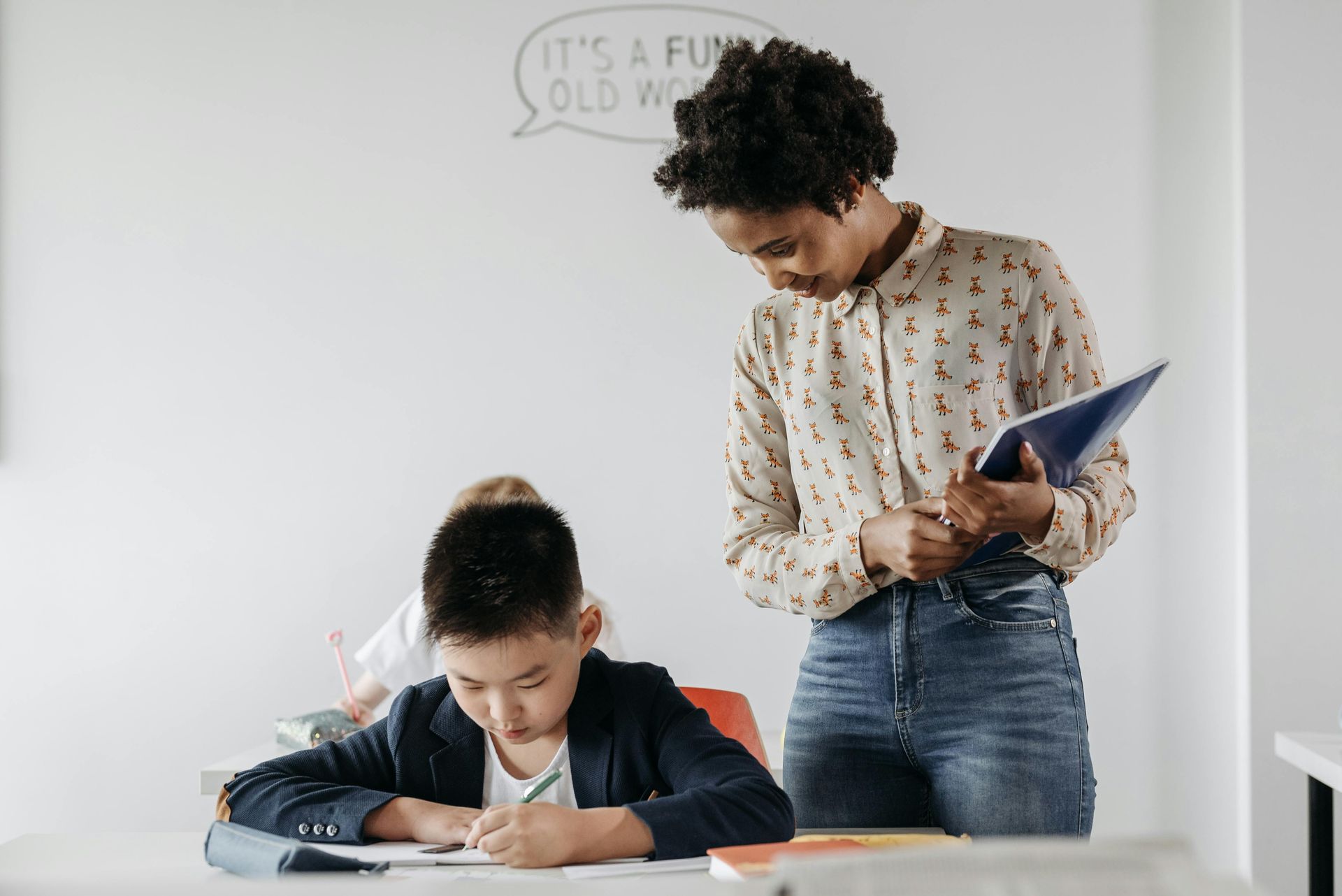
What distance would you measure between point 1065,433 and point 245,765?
1514mm

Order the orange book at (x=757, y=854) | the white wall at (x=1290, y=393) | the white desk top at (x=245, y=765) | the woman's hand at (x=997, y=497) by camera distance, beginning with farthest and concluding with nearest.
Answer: the white wall at (x=1290, y=393) < the white desk top at (x=245, y=765) < the woman's hand at (x=997, y=497) < the orange book at (x=757, y=854)

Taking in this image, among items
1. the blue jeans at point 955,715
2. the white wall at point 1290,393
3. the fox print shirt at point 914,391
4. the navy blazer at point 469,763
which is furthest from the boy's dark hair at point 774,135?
the white wall at point 1290,393

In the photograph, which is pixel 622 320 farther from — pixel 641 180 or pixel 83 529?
pixel 83 529

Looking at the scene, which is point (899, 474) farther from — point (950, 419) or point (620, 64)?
point (620, 64)

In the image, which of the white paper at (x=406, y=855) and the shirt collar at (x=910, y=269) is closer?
the white paper at (x=406, y=855)

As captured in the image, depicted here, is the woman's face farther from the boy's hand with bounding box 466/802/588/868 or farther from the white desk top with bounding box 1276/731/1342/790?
the white desk top with bounding box 1276/731/1342/790

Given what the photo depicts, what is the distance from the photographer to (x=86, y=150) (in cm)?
301

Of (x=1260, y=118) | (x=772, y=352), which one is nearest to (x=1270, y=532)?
(x=1260, y=118)

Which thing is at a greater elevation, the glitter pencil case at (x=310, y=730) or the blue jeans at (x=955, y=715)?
the blue jeans at (x=955, y=715)

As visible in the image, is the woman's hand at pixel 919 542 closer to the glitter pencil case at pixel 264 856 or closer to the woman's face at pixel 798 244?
the woman's face at pixel 798 244

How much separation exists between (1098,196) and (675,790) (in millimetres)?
2313

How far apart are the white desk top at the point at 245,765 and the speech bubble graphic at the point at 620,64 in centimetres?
167

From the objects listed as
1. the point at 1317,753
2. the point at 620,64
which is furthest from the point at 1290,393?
the point at 620,64

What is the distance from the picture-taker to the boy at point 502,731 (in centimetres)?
116
